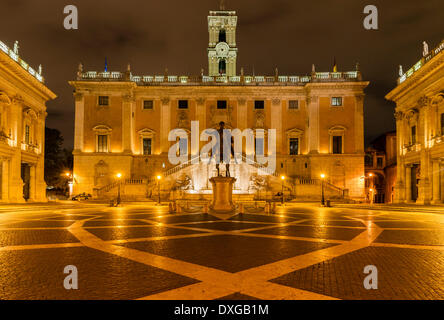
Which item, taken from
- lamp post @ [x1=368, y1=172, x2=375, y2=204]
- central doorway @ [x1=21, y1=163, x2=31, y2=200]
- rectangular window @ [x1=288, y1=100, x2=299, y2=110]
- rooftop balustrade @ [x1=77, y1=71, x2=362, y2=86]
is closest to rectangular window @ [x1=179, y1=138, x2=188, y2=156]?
rooftop balustrade @ [x1=77, y1=71, x2=362, y2=86]

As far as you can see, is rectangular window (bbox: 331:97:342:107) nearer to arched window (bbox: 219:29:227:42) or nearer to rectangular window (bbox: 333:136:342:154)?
rectangular window (bbox: 333:136:342:154)

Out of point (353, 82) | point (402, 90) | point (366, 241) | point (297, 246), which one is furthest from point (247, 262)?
point (353, 82)

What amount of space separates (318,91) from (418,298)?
41098mm

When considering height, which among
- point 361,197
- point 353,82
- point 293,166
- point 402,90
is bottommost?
point 361,197

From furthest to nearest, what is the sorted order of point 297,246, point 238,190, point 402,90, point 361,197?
point 361,197, point 238,190, point 402,90, point 297,246

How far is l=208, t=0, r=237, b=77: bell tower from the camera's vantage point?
58688 mm

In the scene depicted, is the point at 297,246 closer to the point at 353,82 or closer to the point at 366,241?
the point at 366,241

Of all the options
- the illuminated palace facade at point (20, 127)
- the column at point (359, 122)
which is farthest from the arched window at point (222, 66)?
the illuminated palace facade at point (20, 127)

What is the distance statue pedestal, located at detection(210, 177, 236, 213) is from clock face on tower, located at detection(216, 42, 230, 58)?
43512mm

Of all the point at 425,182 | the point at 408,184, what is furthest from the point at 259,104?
the point at 425,182

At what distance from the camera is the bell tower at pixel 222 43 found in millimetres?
58688

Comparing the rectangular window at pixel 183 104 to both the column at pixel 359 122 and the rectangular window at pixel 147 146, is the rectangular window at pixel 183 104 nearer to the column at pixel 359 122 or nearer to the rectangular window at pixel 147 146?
the rectangular window at pixel 147 146

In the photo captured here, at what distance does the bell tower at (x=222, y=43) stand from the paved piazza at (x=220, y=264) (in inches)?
2018

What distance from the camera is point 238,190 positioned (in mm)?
37781
